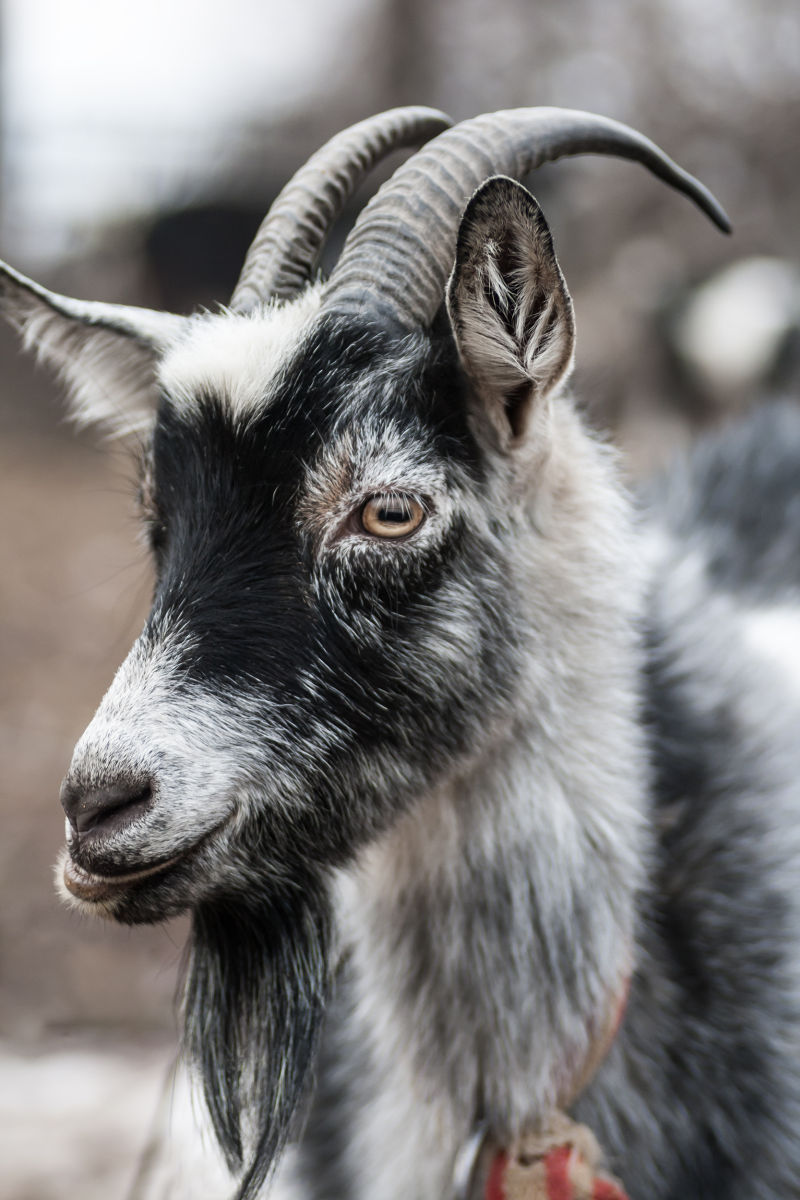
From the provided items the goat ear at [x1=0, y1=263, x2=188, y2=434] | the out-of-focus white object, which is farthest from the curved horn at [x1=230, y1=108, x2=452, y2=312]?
the out-of-focus white object

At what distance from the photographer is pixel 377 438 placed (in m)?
1.66

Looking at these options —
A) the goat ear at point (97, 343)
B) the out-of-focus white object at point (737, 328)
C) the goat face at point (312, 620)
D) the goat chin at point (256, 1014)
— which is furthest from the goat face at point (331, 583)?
the out-of-focus white object at point (737, 328)

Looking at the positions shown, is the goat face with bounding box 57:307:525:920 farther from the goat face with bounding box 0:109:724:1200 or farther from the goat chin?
the goat chin

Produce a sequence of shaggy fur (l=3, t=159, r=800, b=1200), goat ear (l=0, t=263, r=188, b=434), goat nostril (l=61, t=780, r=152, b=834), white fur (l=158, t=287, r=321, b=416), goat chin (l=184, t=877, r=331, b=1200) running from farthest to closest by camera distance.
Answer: goat ear (l=0, t=263, r=188, b=434) → goat chin (l=184, t=877, r=331, b=1200) → white fur (l=158, t=287, r=321, b=416) → shaggy fur (l=3, t=159, r=800, b=1200) → goat nostril (l=61, t=780, r=152, b=834)

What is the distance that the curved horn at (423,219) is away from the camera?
5.73 ft

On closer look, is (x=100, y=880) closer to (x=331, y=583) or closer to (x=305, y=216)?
(x=331, y=583)

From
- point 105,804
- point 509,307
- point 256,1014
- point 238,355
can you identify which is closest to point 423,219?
point 509,307

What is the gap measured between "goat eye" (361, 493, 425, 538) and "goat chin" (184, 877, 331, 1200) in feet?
1.82

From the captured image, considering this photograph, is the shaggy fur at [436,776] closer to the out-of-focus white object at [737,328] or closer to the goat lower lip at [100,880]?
the goat lower lip at [100,880]

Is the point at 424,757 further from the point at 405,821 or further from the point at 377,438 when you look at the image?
the point at 377,438

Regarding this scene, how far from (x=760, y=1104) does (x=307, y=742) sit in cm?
102

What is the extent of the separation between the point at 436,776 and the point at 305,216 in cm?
99

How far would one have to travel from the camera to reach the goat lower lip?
1.48m

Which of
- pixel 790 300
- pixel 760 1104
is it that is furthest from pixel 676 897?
pixel 790 300
